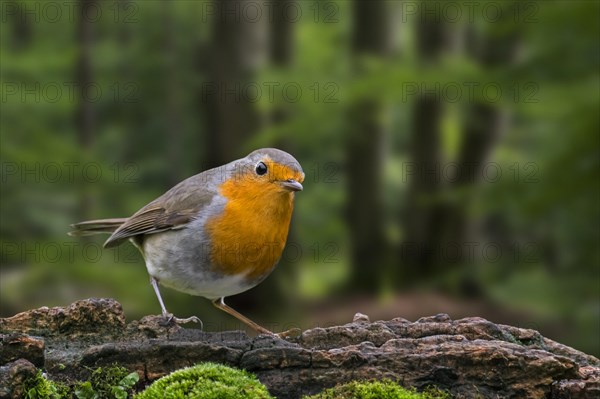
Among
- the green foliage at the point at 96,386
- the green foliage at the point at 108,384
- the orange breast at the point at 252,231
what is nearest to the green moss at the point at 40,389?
the green foliage at the point at 96,386

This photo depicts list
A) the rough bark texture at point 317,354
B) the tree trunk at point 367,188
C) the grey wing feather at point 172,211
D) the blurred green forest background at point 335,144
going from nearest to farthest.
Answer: the rough bark texture at point 317,354
the grey wing feather at point 172,211
the blurred green forest background at point 335,144
the tree trunk at point 367,188

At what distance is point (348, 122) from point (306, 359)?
11.4m

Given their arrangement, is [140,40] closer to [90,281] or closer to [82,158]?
[82,158]

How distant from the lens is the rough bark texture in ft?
12.2

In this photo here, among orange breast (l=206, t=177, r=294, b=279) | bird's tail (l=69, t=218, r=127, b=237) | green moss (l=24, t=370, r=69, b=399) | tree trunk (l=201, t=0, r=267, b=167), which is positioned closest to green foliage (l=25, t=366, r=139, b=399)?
green moss (l=24, t=370, r=69, b=399)

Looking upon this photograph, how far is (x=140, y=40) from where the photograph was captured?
20.9m

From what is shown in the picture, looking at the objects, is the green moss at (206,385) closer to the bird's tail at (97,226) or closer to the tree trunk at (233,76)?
the bird's tail at (97,226)

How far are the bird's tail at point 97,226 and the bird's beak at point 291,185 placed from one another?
1891 millimetres

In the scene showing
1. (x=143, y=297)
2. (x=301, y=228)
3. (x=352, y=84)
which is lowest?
(x=301, y=228)

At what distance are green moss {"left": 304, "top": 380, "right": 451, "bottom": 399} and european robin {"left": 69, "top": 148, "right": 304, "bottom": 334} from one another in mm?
987

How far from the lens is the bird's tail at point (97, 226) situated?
6.17 m

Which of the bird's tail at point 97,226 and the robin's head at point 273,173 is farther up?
the robin's head at point 273,173

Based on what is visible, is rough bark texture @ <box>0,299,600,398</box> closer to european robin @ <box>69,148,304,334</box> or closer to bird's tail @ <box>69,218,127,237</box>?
european robin @ <box>69,148,304,334</box>

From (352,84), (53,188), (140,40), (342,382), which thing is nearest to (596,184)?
(352,84)
